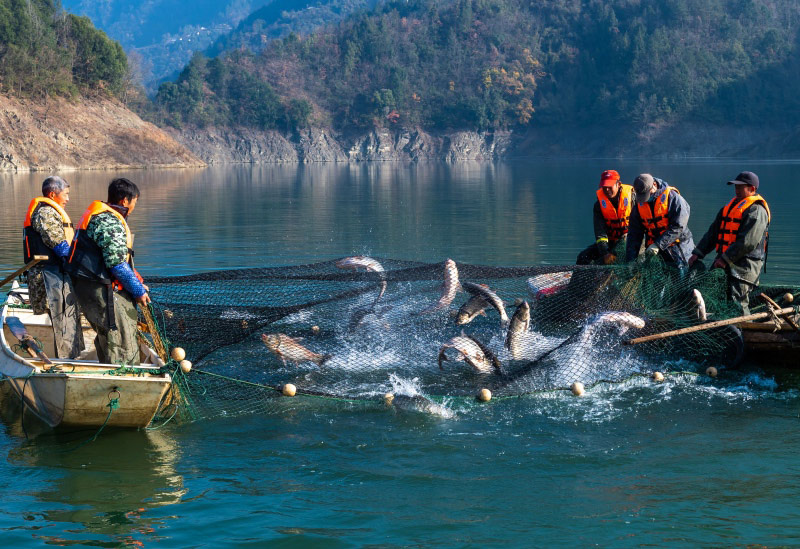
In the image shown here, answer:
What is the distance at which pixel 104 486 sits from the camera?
24.5 ft

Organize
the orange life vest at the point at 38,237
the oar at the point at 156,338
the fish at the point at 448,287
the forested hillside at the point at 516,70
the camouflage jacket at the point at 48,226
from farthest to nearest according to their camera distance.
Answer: the forested hillside at the point at 516,70, the fish at the point at 448,287, the orange life vest at the point at 38,237, the camouflage jacket at the point at 48,226, the oar at the point at 156,338

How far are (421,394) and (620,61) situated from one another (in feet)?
362

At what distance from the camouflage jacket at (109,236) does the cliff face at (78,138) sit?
61.1 m

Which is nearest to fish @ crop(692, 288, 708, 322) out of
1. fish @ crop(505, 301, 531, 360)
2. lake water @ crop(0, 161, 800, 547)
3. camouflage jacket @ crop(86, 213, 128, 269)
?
lake water @ crop(0, 161, 800, 547)

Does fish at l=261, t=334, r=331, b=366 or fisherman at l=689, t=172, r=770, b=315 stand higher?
fisherman at l=689, t=172, r=770, b=315

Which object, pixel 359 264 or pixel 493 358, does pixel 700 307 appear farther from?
pixel 359 264

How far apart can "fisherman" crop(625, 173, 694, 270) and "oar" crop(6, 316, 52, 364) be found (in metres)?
7.37

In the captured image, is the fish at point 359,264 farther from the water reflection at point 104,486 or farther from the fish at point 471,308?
the water reflection at point 104,486

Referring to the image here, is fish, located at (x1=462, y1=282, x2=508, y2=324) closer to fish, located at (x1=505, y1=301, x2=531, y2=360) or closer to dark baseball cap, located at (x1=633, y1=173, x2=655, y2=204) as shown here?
fish, located at (x1=505, y1=301, x2=531, y2=360)

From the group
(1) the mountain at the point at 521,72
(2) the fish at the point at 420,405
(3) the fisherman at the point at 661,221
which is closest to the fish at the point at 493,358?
(2) the fish at the point at 420,405

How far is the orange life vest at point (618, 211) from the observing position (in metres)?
12.4

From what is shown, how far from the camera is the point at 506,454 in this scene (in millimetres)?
8000

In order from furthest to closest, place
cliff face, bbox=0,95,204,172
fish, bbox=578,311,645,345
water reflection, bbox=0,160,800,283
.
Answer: cliff face, bbox=0,95,204,172
water reflection, bbox=0,160,800,283
fish, bbox=578,311,645,345

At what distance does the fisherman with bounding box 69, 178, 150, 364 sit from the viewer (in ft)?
27.2
